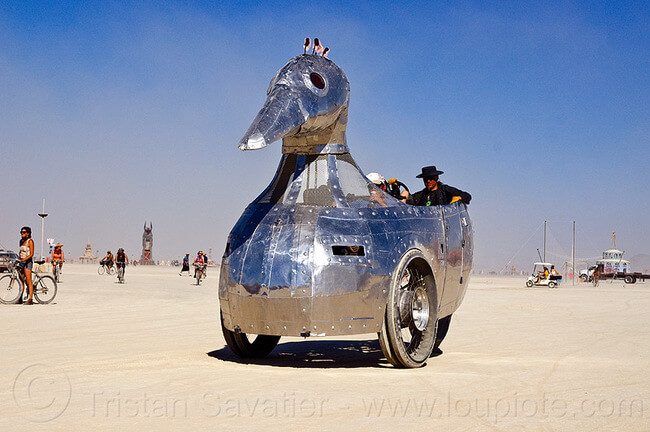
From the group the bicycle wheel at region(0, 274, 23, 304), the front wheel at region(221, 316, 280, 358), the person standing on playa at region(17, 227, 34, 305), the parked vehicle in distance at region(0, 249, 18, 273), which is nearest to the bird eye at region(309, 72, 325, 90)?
the front wheel at region(221, 316, 280, 358)

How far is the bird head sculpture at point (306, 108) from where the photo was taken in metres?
7.93

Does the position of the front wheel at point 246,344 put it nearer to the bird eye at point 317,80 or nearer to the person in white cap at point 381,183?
the person in white cap at point 381,183

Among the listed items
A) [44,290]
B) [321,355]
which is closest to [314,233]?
[321,355]

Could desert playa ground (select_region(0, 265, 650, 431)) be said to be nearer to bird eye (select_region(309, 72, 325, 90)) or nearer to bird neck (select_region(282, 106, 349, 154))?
bird neck (select_region(282, 106, 349, 154))

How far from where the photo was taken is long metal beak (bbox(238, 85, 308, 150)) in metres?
7.54

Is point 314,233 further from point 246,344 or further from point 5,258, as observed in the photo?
point 5,258

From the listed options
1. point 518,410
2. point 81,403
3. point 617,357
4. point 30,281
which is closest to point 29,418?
point 81,403

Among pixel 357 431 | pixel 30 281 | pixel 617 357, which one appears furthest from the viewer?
pixel 30 281

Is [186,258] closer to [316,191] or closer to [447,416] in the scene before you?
[316,191]

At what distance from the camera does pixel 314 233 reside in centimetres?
808

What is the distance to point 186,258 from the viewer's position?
48.3 meters

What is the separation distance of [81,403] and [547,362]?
5.90 metres

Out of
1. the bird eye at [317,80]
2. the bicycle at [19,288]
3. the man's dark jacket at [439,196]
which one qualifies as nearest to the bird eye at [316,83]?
the bird eye at [317,80]

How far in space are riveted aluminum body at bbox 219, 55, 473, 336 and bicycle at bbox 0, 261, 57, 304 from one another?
1326 centimetres
